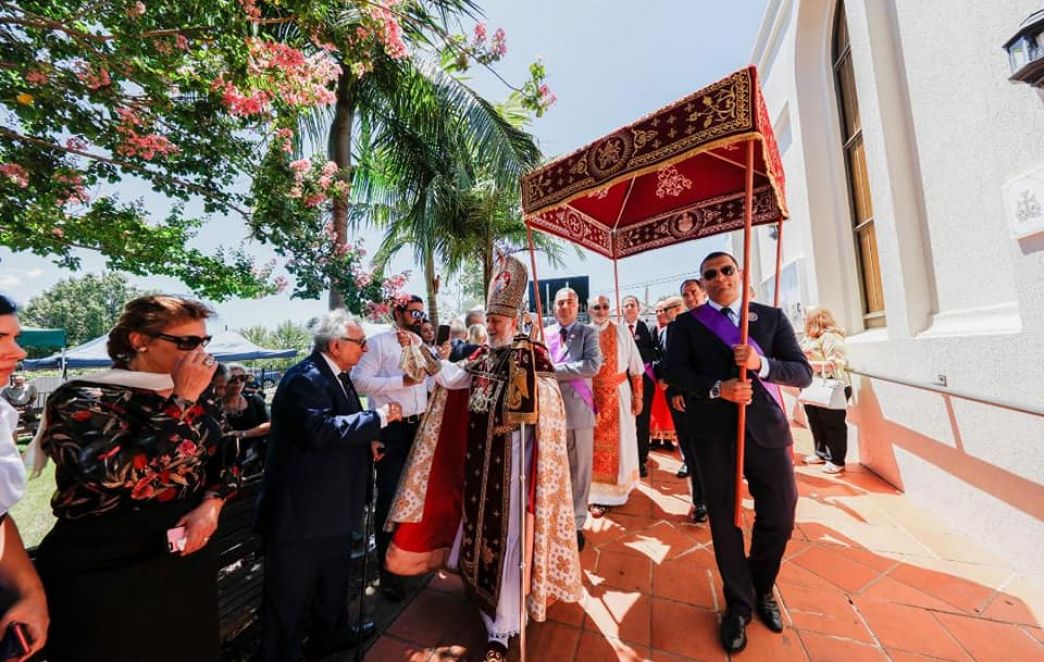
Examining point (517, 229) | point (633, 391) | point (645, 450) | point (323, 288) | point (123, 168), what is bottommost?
point (645, 450)

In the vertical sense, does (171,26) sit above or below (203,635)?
above

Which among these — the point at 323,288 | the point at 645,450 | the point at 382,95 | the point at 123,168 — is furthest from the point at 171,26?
the point at 645,450

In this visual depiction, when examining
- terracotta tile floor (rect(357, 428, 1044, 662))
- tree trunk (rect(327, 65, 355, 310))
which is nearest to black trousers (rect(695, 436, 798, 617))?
terracotta tile floor (rect(357, 428, 1044, 662))

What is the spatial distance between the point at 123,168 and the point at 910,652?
6115 millimetres

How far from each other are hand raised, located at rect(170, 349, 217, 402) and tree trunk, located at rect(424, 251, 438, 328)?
8103 mm

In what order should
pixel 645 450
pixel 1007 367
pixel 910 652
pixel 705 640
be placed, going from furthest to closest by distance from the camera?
1. pixel 645 450
2. pixel 1007 367
3. pixel 705 640
4. pixel 910 652

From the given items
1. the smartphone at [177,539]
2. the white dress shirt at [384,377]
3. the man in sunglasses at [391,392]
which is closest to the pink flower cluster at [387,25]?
the man in sunglasses at [391,392]

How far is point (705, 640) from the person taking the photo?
7.02 feet

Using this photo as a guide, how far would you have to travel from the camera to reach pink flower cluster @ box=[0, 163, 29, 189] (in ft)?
9.01

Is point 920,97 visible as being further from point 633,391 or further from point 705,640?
point 705,640

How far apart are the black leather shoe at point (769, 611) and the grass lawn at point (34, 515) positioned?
18.9 feet

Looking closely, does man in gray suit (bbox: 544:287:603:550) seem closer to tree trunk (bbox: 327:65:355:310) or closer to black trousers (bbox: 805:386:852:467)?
black trousers (bbox: 805:386:852:467)

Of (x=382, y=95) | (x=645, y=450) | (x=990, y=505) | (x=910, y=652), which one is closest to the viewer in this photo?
(x=910, y=652)

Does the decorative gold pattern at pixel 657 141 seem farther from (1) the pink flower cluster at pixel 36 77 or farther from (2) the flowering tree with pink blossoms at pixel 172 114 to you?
(1) the pink flower cluster at pixel 36 77
